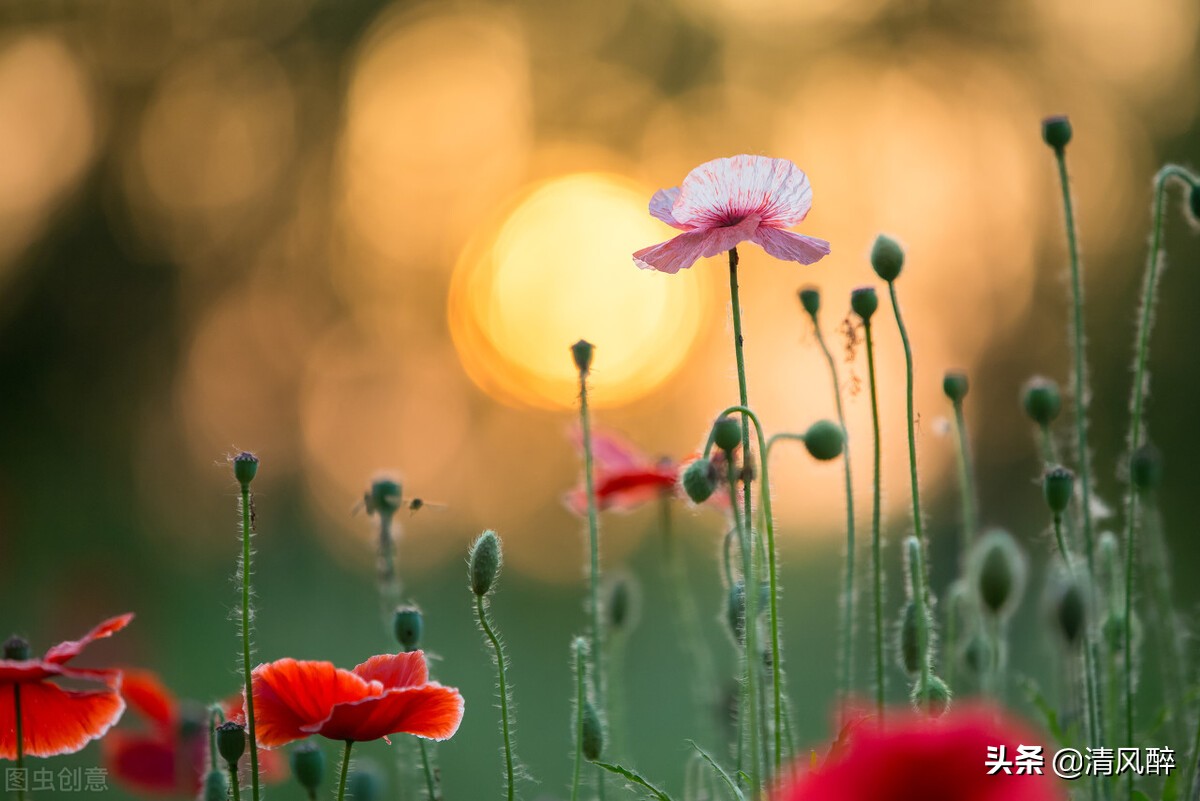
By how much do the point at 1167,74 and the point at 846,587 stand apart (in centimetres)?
Answer: 551

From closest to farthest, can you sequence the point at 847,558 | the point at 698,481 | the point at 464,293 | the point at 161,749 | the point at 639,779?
the point at 639,779, the point at 698,481, the point at 847,558, the point at 161,749, the point at 464,293

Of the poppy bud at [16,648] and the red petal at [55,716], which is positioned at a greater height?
the poppy bud at [16,648]

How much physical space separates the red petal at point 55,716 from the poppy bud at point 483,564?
0.34m

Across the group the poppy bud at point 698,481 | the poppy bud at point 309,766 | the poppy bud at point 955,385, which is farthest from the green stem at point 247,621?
the poppy bud at point 955,385

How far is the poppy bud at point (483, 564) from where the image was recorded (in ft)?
2.81

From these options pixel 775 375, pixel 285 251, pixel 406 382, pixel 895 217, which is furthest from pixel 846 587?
pixel 285 251

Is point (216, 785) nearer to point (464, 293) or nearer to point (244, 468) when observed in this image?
point (244, 468)

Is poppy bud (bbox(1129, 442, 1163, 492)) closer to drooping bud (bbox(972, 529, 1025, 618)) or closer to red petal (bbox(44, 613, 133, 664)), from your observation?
drooping bud (bbox(972, 529, 1025, 618))

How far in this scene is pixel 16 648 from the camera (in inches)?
38.6

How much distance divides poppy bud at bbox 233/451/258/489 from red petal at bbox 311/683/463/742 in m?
0.16

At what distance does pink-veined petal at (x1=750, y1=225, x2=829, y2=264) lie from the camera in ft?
3.07

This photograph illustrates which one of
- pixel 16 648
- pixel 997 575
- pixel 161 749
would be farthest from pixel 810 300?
pixel 161 749

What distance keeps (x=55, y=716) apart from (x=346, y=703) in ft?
1.17

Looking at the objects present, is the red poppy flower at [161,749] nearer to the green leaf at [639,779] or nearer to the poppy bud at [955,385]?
the green leaf at [639,779]
